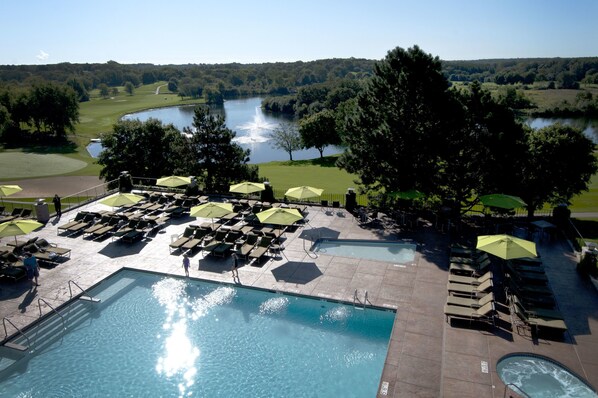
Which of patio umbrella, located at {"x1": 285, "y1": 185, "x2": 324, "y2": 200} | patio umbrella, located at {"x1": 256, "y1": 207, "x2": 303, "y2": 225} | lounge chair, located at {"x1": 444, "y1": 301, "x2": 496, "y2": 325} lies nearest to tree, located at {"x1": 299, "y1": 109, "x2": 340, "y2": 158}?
patio umbrella, located at {"x1": 285, "y1": 185, "x2": 324, "y2": 200}

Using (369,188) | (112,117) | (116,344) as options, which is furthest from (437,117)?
(112,117)

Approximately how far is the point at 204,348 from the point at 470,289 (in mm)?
9446

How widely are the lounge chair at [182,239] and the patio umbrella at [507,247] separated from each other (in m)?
13.2

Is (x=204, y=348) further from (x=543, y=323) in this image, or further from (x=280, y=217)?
(x=543, y=323)

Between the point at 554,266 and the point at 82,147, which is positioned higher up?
the point at 554,266

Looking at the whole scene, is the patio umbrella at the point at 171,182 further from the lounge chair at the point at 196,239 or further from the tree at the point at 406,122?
the tree at the point at 406,122

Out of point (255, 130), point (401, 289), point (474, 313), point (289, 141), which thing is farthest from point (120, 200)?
point (255, 130)

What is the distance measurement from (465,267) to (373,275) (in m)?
3.62

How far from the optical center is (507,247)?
14.7 m

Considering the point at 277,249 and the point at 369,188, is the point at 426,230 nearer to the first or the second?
the point at 369,188

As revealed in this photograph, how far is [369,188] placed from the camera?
26938 mm

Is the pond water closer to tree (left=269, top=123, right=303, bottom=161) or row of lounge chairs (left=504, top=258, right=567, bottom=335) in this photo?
tree (left=269, top=123, right=303, bottom=161)

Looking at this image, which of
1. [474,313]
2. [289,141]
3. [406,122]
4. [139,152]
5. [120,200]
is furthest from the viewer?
[289,141]

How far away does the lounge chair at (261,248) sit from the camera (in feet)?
60.5
